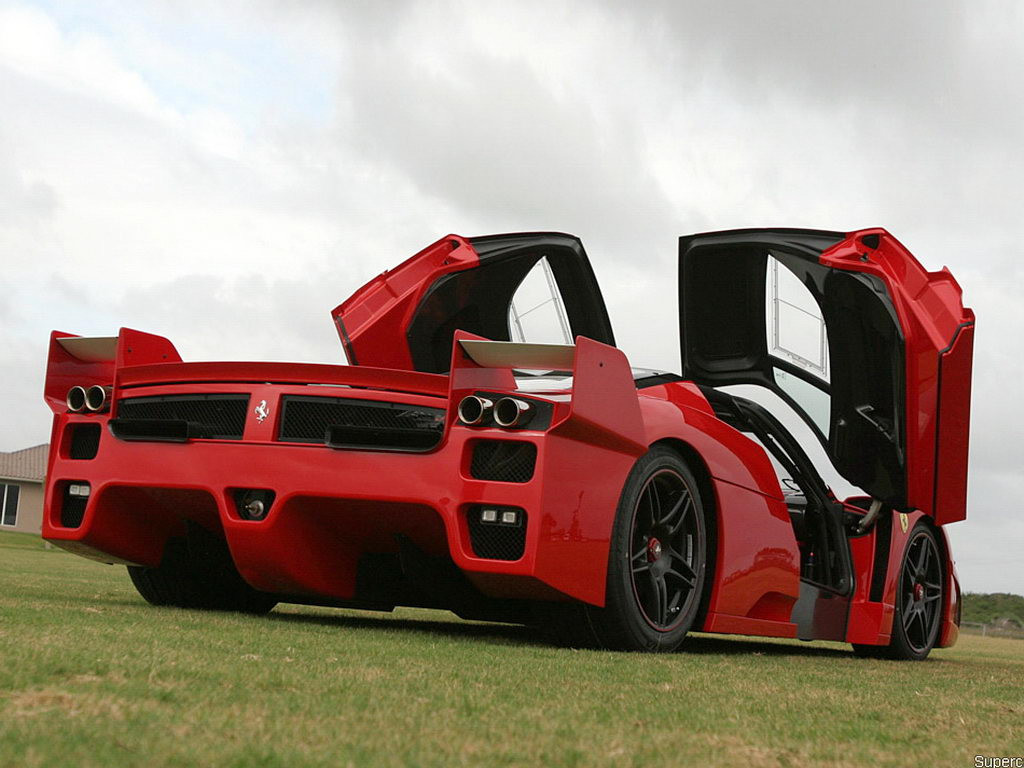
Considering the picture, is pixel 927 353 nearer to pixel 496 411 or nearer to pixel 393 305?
pixel 496 411

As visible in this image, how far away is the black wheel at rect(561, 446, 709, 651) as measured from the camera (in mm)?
4426

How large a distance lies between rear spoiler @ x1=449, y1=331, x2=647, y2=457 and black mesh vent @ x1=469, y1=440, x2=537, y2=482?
0.13m

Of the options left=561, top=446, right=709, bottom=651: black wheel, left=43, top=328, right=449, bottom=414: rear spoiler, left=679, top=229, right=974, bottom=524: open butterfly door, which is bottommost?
left=561, top=446, right=709, bottom=651: black wheel

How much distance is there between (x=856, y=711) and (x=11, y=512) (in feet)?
147

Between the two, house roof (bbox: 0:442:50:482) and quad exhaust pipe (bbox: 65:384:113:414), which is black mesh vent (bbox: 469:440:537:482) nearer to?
quad exhaust pipe (bbox: 65:384:113:414)

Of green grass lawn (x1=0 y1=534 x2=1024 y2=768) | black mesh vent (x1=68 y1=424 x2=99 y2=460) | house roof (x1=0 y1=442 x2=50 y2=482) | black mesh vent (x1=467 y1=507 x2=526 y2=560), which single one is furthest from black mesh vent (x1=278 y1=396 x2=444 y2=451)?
house roof (x1=0 y1=442 x2=50 y2=482)

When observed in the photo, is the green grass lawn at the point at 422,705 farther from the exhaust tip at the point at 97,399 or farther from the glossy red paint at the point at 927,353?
the glossy red paint at the point at 927,353

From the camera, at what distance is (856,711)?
10.2 feet

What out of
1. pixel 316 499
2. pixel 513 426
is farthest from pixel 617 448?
Result: pixel 316 499

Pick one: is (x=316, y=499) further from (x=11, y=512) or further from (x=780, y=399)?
(x=11, y=512)

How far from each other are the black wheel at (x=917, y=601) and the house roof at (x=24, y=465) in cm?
4078

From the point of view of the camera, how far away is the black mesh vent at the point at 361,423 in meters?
4.35

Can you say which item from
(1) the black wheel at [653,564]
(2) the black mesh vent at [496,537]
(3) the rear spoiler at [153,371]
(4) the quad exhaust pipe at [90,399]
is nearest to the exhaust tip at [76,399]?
(4) the quad exhaust pipe at [90,399]

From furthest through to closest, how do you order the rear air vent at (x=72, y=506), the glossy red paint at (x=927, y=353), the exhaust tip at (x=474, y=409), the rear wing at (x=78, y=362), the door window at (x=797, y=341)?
the door window at (x=797, y=341) < the glossy red paint at (x=927, y=353) < the rear wing at (x=78, y=362) < the rear air vent at (x=72, y=506) < the exhaust tip at (x=474, y=409)
